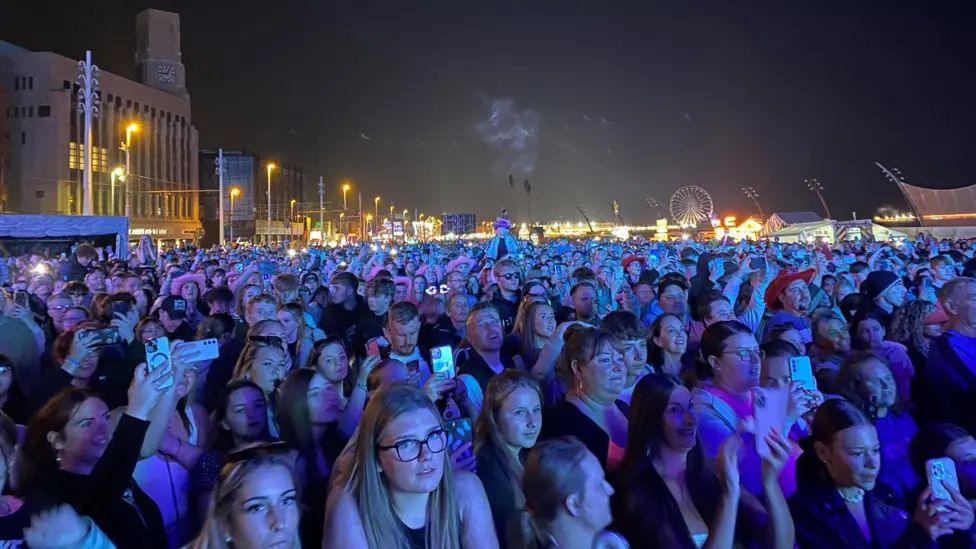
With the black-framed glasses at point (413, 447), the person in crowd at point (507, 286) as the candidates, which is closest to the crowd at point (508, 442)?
the black-framed glasses at point (413, 447)

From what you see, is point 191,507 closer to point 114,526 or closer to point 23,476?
point 114,526

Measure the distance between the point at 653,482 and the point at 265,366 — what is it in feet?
8.97

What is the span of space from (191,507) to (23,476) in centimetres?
81

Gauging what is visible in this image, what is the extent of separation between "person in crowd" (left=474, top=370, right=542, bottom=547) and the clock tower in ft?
321

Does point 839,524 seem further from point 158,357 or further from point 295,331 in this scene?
point 295,331

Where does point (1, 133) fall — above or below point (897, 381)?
above

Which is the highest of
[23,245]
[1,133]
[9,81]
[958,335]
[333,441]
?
[9,81]

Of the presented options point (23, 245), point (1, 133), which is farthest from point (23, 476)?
point (1, 133)

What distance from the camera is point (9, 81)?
63.1 metres

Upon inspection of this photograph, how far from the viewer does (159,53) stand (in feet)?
299

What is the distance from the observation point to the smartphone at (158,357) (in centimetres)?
315

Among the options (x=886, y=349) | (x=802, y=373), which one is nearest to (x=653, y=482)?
(x=802, y=373)

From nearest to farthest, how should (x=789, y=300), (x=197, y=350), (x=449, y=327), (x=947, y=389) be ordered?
(x=197, y=350), (x=947, y=389), (x=449, y=327), (x=789, y=300)

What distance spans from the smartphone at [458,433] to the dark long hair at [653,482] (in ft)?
2.53
